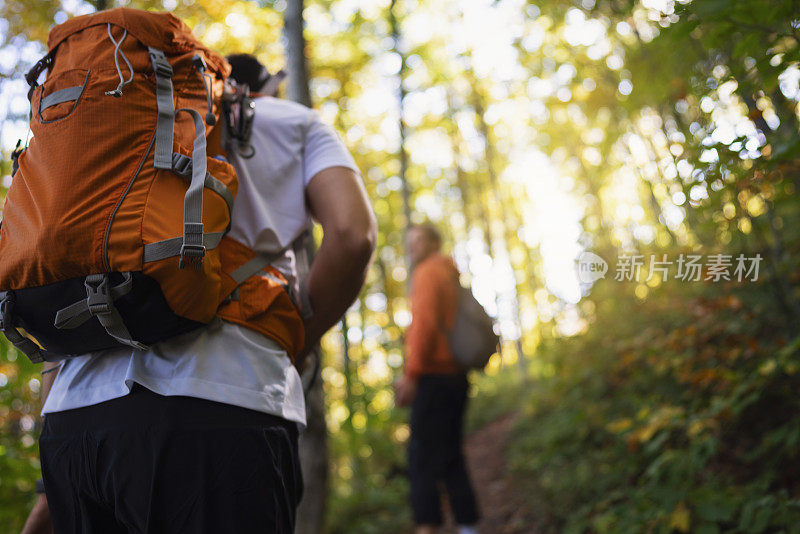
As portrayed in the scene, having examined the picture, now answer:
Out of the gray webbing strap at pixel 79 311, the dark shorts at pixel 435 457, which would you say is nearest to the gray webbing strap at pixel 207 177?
the gray webbing strap at pixel 79 311

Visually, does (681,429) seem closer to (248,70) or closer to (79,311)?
(248,70)

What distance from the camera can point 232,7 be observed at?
21.5ft

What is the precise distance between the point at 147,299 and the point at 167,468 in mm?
372

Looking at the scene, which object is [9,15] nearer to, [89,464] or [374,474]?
[89,464]

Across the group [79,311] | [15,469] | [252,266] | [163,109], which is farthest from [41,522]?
[15,469]

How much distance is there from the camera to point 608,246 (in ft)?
26.6

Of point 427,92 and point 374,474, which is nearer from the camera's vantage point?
point 374,474

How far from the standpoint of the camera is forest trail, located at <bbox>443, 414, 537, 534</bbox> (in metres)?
5.24

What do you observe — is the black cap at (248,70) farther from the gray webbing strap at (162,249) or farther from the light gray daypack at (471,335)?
the light gray daypack at (471,335)

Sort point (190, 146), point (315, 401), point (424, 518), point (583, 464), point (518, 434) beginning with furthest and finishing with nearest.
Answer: point (518, 434), point (583, 464), point (424, 518), point (315, 401), point (190, 146)

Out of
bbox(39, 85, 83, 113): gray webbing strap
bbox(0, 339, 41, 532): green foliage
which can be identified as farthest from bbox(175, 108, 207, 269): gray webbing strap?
bbox(0, 339, 41, 532): green foliage

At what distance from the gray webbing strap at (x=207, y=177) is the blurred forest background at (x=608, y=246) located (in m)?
1.38

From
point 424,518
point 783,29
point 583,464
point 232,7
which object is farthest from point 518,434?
point 783,29

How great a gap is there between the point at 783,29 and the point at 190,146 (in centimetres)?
212
